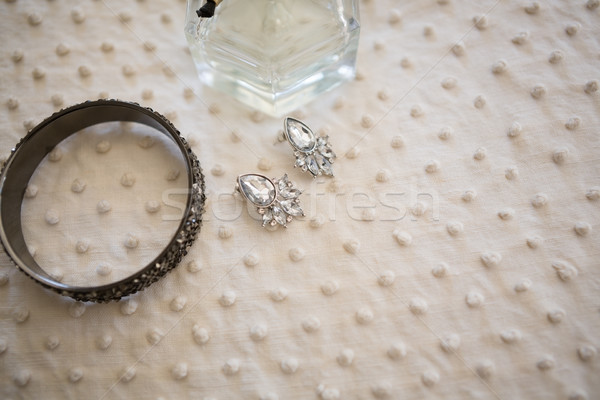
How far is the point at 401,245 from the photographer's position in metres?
0.55

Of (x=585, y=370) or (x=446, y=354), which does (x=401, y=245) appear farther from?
(x=585, y=370)

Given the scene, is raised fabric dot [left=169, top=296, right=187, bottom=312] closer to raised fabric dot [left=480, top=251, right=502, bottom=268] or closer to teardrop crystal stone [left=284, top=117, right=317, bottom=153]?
teardrop crystal stone [left=284, top=117, right=317, bottom=153]

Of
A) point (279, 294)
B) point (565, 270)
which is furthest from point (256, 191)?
point (565, 270)

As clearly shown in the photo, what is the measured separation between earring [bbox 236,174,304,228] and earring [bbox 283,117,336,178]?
4cm

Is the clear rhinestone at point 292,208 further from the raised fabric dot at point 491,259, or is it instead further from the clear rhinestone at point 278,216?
the raised fabric dot at point 491,259

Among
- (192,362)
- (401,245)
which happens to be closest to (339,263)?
(401,245)

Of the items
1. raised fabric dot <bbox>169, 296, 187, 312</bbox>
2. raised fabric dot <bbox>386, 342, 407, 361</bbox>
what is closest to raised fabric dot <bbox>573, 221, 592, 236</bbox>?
raised fabric dot <bbox>386, 342, 407, 361</bbox>

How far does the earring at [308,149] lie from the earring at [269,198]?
0.04 meters

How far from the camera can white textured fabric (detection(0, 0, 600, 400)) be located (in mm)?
517

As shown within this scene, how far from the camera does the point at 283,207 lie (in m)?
0.56

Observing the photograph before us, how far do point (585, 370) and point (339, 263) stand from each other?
0.97 ft

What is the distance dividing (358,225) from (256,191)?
131 millimetres

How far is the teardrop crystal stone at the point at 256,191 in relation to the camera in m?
0.55

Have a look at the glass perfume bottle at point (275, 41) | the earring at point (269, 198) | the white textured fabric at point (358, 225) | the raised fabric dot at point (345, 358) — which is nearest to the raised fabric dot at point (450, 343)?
the white textured fabric at point (358, 225)
